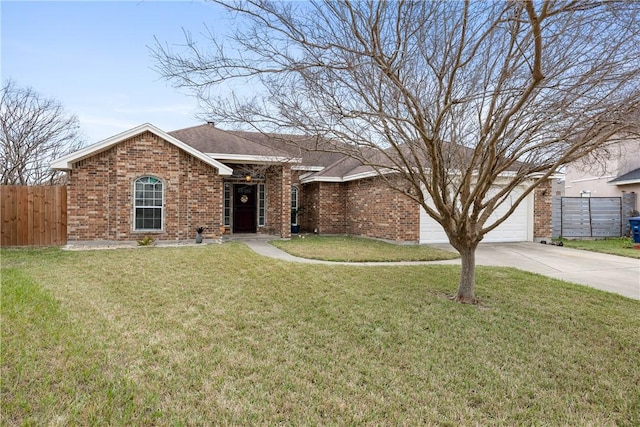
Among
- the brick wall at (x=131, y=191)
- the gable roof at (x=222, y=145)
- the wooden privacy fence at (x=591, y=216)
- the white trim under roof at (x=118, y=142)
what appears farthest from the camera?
the wooden privacy fence at (x=591, y=216)

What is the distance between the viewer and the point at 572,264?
9320 millimetres

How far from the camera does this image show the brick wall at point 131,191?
1183 centimetres

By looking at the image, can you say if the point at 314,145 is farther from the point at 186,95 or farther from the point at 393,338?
the point at 393,338

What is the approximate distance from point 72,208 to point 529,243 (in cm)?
1657

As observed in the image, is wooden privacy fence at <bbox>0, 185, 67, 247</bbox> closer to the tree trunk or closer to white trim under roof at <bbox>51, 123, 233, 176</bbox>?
white trim under roof at <bbox>51, 123, 233, 176</bbox>

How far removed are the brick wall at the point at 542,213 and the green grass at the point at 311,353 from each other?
8543mm

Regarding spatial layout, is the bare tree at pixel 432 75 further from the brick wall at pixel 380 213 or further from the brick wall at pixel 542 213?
the brick wall at pixel 542 213

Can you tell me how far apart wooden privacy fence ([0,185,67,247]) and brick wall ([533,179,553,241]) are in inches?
689

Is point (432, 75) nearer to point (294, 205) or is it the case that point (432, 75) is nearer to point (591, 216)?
point (294, 205)

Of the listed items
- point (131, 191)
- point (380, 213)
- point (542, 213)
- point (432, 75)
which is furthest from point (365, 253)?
point (542, 213)

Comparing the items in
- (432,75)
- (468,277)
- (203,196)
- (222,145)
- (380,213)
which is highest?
(222,145)

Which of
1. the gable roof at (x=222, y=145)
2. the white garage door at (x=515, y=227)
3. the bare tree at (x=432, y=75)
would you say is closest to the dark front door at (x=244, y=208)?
the gable roof at (x=222, y=145)

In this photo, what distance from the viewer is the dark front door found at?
15.8 m

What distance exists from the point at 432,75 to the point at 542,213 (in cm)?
1182
